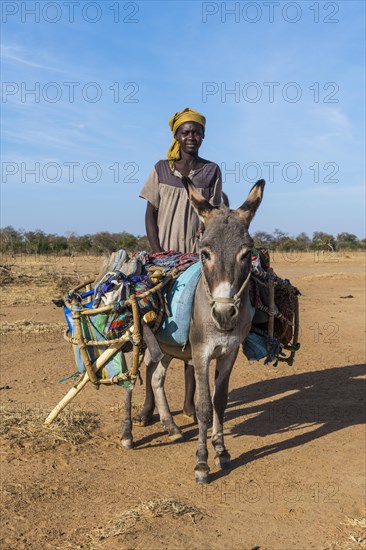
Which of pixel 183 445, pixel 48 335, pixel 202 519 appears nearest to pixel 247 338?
pixel 183 445

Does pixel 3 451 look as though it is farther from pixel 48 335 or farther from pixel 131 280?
pixel 48 335

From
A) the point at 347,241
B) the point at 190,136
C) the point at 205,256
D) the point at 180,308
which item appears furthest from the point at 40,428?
the point at 347,241

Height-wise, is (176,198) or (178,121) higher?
(178,121)

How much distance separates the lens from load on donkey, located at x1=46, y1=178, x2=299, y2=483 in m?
3.98

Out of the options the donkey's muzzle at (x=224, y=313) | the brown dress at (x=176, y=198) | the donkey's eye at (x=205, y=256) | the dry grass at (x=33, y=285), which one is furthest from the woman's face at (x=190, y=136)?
the dry grass at (x=33, y=285)

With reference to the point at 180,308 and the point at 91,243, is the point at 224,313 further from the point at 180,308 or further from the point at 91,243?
the point at 91,243

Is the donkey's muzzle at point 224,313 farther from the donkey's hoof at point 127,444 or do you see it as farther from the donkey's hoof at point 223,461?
the donkey's hoof at point 127,444

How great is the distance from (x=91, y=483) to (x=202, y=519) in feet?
3.35

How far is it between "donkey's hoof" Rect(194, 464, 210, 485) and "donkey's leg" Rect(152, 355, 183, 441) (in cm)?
97

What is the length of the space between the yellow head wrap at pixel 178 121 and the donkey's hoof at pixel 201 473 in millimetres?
2805

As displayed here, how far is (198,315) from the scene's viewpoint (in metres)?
4.41

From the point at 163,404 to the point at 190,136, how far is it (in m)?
2.67

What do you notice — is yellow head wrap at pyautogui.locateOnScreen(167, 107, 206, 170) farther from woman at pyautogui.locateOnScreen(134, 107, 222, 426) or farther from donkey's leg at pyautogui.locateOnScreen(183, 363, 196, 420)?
donkey's leg at pyautogui.locateOnScreen(183, 363, 196, 420)

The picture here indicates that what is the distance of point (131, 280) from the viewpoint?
470 centimetres
